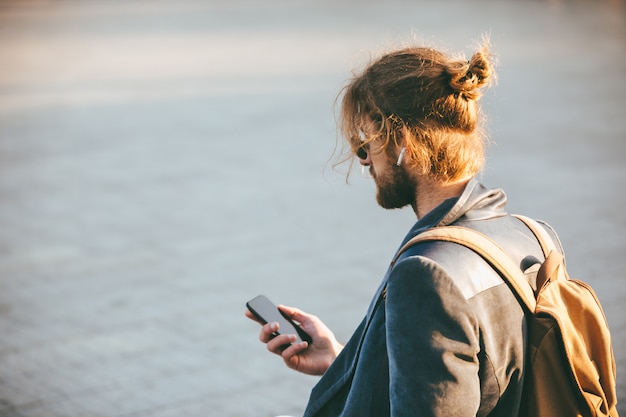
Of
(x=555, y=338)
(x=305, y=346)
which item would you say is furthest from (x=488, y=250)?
(x=305, y=346)

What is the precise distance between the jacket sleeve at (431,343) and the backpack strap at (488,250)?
0.10 m

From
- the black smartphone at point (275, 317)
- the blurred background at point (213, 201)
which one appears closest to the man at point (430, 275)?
the black smartphone at point (275, 317)

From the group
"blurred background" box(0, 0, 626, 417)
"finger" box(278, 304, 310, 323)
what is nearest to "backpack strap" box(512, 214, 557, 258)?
"blurred background" box(0, 0, 626, 417)

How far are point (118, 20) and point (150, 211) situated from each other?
10.9 meters

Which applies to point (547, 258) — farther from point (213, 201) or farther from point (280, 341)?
point (213, 201)

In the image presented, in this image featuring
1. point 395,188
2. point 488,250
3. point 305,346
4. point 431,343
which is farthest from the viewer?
point 305,346

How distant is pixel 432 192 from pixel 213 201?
4.91 m

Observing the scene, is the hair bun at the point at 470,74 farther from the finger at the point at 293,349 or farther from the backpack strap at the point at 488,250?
the finger at the point at 293,349

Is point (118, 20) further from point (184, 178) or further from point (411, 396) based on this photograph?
point (411, 396)

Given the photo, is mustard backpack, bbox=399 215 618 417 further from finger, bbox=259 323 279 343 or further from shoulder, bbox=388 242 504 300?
finger, bbox=259 323 279 343

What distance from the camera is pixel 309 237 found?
5984mm

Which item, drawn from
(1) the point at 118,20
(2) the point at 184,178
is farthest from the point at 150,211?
(1) the point at 118,20

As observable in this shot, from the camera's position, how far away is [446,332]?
1582 mm

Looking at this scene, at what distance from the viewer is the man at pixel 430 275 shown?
5.19ft
